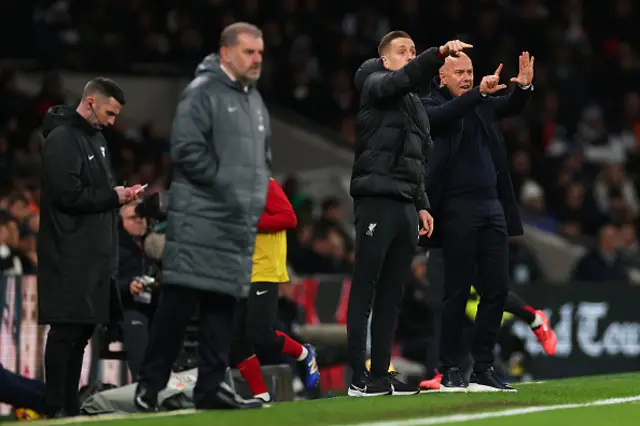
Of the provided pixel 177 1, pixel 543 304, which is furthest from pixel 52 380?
pixel 177 1

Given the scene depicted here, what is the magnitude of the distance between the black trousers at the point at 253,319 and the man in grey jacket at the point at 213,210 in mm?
1837

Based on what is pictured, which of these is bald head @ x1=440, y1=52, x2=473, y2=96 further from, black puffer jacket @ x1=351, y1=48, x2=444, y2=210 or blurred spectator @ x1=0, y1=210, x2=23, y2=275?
blurred spectator @ x1=0, y1=210, x2=23, y2=275

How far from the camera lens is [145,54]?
72.0ft

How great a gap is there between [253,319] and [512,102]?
2261 millimetres

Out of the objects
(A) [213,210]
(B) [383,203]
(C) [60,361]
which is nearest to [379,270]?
(B) [383,203]

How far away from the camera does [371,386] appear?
376 inches

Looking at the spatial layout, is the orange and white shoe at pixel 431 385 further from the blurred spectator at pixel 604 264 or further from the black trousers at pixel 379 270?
the blurred spectator at pixel 604 264

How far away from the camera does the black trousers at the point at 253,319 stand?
1029 cm

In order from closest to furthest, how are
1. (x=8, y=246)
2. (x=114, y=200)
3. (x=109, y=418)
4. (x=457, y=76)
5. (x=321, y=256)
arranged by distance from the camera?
(x=109, y=418), (x=114, y=200), (x=457, y=76), (x=8, y=246), (x=321, y=256)

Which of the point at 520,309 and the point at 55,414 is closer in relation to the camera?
the point at 55,414

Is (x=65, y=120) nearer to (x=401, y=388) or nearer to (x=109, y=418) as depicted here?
(x=109, y=418)

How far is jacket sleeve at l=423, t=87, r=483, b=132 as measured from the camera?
32.1 ft

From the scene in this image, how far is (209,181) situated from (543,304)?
31.1 feet

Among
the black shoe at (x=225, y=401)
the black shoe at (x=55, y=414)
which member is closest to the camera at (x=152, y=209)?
the black shoe at (x=55, y=414)
